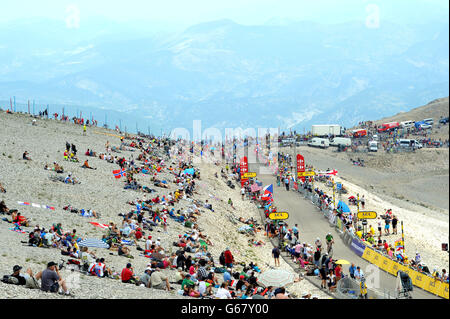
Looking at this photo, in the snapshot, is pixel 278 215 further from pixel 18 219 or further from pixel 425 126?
pixel 425 126

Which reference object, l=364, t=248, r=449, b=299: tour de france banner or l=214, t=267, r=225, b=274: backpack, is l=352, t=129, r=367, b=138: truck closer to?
l=364, t=248, r=449, b=299: tour de france banner

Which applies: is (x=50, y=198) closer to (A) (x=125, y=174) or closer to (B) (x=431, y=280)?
(A) (x=125, y=174)

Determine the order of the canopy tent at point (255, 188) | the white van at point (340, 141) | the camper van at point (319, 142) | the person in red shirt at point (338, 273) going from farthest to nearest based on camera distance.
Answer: the white van at point (340, 141)
the camper van at point (319, 142)
the canopy tent at point (255, 188)
the person in red shirt at point (338, 273)

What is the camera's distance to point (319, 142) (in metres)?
76.5

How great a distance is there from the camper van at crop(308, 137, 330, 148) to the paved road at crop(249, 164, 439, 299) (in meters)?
33.2

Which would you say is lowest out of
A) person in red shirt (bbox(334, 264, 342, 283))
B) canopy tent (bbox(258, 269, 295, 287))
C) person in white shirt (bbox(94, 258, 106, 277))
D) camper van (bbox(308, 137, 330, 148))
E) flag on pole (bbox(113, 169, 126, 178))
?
person in red shirt (bbox(334, 264, 342, 283))

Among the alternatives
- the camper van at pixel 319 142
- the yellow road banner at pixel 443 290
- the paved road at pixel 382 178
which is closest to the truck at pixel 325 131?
the camper van at pixel 319 142

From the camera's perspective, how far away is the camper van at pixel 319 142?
249 feet

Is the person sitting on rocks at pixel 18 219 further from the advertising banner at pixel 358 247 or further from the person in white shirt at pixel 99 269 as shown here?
the advertising banner at pixel 358 247

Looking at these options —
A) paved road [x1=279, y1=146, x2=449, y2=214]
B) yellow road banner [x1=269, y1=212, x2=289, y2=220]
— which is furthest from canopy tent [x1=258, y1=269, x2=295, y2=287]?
paved road [x1=279, y1=146, x2=449, y2=214]

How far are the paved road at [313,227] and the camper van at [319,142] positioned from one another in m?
33.2

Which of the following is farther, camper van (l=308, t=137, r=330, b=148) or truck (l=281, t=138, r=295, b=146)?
camper van (l=308, t=137, r=330, b=148)

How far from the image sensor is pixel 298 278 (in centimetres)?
2136

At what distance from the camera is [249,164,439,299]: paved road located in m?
21.3
